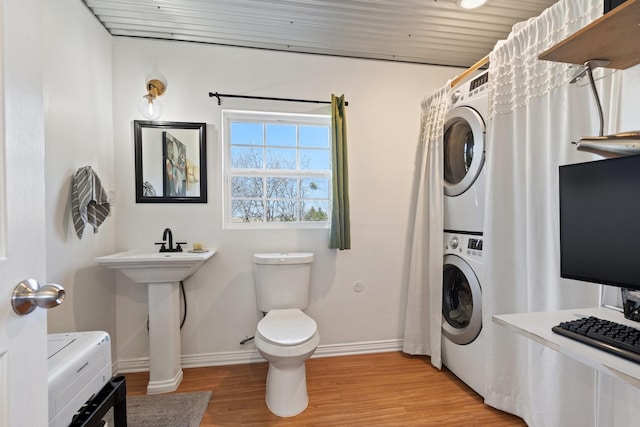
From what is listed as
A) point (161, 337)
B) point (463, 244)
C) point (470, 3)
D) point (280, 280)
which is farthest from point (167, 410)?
point (470, 3)

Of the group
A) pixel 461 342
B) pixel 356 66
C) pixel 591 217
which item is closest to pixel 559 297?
pixel 591 217

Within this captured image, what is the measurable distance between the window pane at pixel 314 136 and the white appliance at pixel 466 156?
0.95 metres

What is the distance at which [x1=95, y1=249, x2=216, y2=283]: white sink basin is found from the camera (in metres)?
1.67

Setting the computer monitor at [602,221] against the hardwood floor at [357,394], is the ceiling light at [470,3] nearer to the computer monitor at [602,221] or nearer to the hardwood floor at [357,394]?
the computer monitor at [602,221]

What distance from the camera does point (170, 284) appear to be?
1.83 m

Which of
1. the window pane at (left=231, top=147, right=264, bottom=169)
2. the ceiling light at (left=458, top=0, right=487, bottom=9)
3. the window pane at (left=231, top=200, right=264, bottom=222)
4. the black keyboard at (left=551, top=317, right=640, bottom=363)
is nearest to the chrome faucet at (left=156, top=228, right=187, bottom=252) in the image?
the window pane at (left=231, top=200, right=264, bottom=222)

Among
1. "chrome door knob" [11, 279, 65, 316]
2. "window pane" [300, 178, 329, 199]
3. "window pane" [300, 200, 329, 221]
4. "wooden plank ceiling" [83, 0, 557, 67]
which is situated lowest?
"chrome door knob" [11, 279, 65, 316]

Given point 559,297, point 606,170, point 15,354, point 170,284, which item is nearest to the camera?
point 15,354

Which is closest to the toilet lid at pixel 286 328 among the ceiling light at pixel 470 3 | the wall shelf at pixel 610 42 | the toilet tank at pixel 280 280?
the toilet tank at pixel 280 280

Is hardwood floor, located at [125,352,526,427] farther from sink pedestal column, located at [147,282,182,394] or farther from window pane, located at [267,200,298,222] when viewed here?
window pane, located at [267,200,298,222]

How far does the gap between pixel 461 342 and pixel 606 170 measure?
4.52 ft

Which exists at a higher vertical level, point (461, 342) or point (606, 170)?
point (606, 170)

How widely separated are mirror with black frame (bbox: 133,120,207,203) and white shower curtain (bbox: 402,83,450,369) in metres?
1.70

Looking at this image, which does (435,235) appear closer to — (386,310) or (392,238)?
(392,238)
